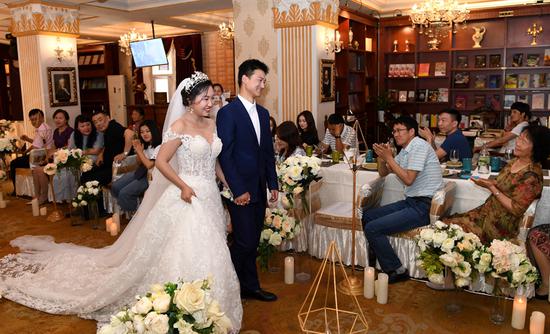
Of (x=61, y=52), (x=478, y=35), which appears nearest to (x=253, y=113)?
(x=61, y=52)

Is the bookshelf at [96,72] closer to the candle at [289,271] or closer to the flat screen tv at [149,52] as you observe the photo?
the flat screen tv at [149,52]

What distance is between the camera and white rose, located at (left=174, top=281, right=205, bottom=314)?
79.0 inches

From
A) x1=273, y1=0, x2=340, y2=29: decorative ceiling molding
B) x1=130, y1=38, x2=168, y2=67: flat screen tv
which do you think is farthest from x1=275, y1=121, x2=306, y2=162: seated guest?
x1=130, y1=38, x2=168, y2=67: flat screen tv

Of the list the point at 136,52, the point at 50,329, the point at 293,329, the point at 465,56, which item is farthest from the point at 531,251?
the point at 136,52

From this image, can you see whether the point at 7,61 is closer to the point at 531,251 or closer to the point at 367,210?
the point at 367,210

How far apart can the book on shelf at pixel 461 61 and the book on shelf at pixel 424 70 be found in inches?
22.2

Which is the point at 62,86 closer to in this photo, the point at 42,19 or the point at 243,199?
the point at 42,19

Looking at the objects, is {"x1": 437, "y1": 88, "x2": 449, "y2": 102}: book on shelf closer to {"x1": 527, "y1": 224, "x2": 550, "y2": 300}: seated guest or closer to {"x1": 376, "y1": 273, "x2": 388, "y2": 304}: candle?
{"x1": 527, "y1": 224, "x2": 550, "y2": 300}: seated guest

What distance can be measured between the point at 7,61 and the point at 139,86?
4.03 m

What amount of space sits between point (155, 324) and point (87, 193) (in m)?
4.30

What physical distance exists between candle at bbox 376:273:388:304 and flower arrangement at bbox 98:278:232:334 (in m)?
1.93

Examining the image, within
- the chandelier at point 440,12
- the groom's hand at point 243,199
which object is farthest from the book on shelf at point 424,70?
the groom's hand at point 243,199

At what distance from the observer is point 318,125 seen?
745cm

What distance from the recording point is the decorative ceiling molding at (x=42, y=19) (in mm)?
8172
